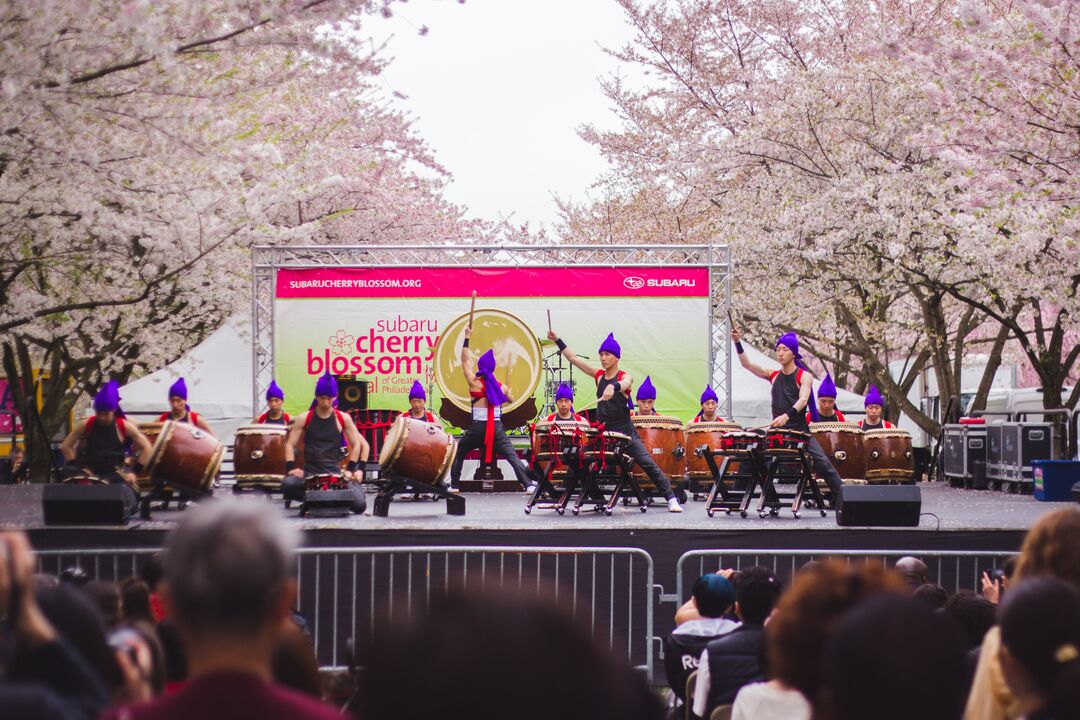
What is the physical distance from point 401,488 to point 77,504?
11.7 feet

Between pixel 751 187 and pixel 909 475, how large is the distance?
883 centimetres

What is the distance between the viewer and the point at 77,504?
33.4 feet

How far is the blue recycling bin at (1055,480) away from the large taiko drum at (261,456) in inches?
359

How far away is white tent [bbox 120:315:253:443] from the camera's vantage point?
21.2 m

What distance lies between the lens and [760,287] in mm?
23453

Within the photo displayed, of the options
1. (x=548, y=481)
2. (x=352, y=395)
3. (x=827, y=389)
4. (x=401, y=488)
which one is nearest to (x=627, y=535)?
(x=548, y=481)

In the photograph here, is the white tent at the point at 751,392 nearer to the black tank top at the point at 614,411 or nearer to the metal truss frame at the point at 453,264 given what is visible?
the metal truss frame at the point at 453,264

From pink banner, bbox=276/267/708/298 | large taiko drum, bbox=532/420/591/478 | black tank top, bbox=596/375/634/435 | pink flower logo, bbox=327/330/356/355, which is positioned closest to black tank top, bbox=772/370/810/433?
black tank top, bbox=596/375/634/435

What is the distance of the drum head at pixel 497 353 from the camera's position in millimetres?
17797

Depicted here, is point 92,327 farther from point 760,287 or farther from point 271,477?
point 760,287

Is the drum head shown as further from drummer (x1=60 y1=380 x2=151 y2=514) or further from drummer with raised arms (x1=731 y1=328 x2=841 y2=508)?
drummer (x1=60 y1=380 x2=151 y2=514)

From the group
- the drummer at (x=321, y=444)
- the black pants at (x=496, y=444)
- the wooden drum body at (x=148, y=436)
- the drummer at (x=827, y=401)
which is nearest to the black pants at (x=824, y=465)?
the drummer at (x=827, y=401)

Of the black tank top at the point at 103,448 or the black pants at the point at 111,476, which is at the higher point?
the black tank top at the point at 103,448

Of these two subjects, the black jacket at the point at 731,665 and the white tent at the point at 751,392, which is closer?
the black jacket at the point at 731,665
